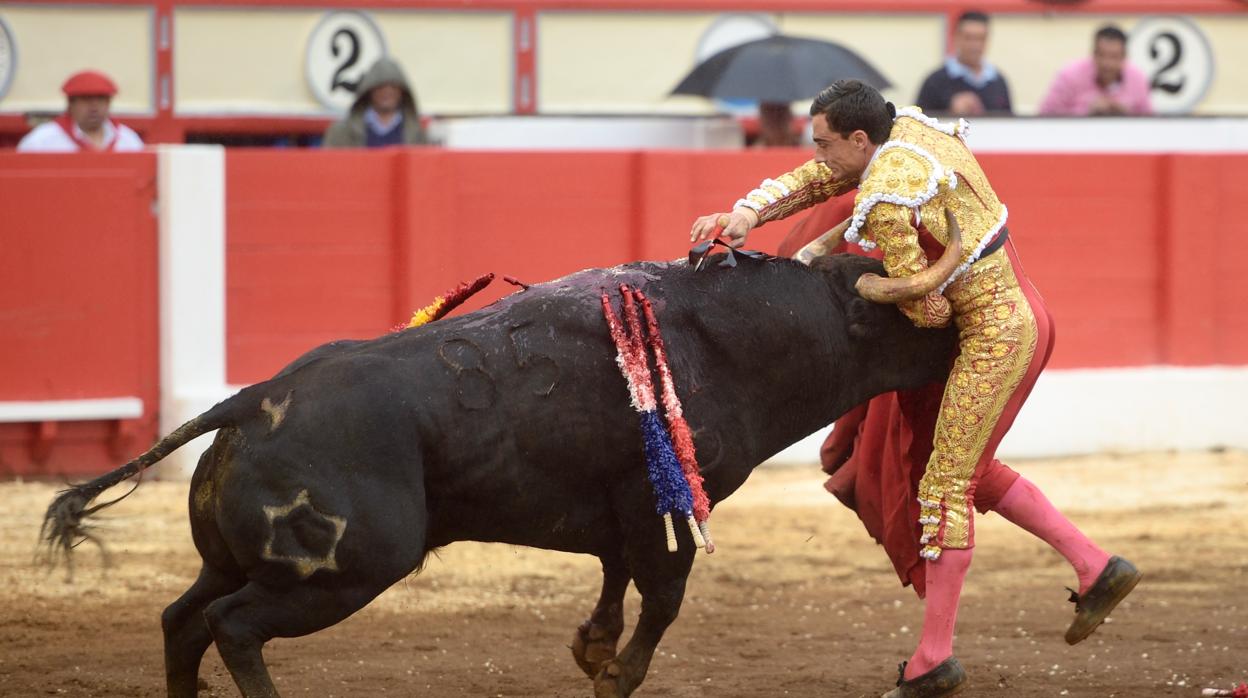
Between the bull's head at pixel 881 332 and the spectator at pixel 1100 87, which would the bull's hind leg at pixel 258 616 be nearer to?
the bull's head at pixel 881 332

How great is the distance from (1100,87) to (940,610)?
6.09 metres

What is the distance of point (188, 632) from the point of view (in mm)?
4082

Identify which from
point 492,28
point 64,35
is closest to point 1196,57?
point 492,28

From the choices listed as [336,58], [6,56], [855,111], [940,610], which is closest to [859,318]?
[855,111]

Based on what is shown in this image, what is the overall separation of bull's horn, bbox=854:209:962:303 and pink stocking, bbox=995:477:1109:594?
0.69 metres

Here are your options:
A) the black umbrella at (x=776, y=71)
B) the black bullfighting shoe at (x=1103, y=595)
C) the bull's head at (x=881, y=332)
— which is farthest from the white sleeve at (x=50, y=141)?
the black bullfighting shoe at (x=1103, y=595)

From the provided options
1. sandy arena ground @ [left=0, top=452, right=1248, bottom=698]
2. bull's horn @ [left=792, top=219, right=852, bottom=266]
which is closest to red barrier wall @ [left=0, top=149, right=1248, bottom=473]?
sandy arena ground @ [left=0, top=452, right=1248, bottom=698]

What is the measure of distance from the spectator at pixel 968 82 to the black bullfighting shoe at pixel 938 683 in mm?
5536

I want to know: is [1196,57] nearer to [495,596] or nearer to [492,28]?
[492,28]

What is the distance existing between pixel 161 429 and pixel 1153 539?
152 inches

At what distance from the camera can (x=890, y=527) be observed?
4777 millimetres

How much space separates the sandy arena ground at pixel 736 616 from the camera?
16.3ft

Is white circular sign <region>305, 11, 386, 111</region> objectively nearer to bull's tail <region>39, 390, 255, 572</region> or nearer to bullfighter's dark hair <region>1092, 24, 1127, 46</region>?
bullfighter's dark hair <region>1092, 24, 1127, 46</region>

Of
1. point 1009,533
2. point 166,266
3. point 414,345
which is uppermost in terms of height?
point 414,345
